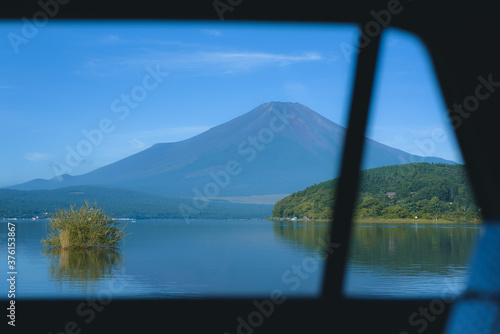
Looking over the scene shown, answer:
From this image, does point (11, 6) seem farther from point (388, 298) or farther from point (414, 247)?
point (414, 247)

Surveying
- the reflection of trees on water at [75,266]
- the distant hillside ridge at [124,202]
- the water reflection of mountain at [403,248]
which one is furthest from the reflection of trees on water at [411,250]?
the distant hillside ridge at [124,202]

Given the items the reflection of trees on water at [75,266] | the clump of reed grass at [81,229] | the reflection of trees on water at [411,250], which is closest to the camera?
the clump of reed grass at [81,229]

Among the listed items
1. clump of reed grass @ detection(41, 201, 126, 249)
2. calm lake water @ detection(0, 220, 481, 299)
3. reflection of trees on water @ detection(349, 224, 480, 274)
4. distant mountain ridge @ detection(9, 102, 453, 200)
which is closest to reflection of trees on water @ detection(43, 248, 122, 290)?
calm lake water @ detection(0, 220, 481, 299)

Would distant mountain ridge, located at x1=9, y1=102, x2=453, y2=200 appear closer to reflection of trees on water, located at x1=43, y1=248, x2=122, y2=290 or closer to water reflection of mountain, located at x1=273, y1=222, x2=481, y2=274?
water reflection of mountain, located at x1=273, y1=222, x2=481, y2=274

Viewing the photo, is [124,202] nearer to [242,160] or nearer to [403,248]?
[403,248]

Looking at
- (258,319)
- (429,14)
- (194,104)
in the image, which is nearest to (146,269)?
(258,319)

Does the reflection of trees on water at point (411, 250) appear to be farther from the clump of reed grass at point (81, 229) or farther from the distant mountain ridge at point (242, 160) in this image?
the distant mountain ridge at point (242, 160)

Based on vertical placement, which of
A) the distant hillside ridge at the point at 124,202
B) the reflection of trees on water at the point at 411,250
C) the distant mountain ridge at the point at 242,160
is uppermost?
the distant mountain ridge at the point at 242,160

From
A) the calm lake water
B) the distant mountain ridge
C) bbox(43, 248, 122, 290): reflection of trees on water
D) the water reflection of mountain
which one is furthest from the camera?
the distant mountain ridge
